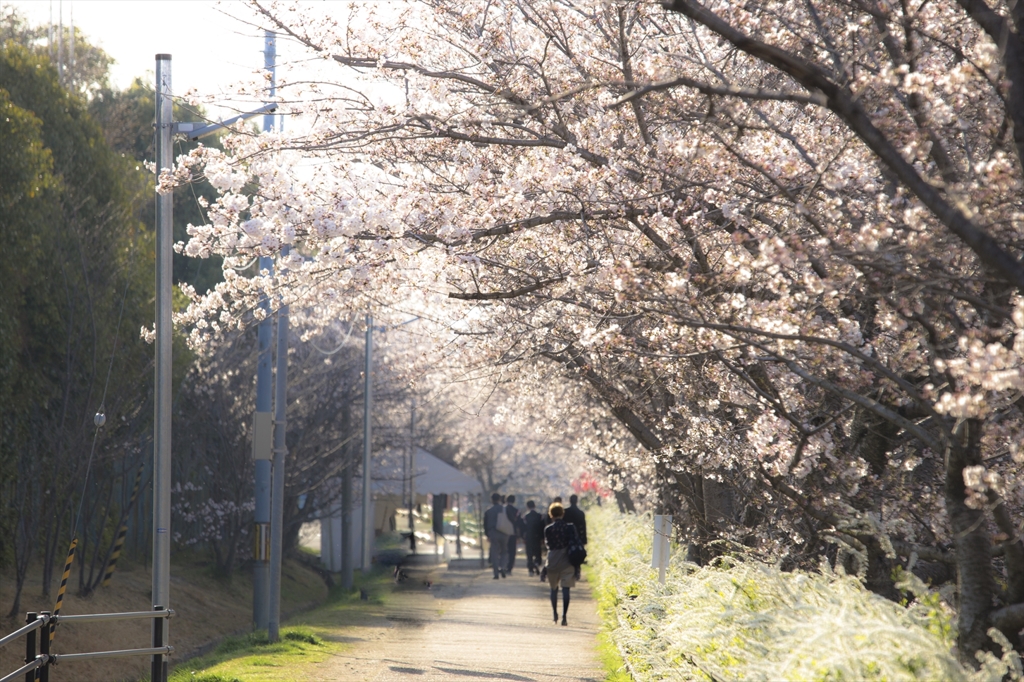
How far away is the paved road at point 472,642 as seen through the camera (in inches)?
454

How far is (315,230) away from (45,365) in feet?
41.3

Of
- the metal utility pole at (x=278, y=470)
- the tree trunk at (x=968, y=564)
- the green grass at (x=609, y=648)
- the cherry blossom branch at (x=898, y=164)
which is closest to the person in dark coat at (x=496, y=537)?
the green grass at (x=609, y=648)

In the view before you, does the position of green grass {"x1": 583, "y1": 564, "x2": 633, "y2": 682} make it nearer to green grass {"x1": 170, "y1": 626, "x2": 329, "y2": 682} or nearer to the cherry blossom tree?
the cherry blossom tree

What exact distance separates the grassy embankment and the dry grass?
28.5ft

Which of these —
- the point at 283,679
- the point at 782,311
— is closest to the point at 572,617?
the point at 283,679

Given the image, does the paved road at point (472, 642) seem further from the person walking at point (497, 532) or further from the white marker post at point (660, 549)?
the person walking at point (497, 532)

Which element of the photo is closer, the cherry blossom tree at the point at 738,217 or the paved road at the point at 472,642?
the cherry blossom tree at the point at 738,217

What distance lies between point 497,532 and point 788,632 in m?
21.9

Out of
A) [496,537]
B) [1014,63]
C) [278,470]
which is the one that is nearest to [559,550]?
[278,470]

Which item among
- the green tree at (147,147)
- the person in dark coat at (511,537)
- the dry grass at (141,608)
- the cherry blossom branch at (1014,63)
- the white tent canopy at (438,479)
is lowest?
the dry grass at (141,608)

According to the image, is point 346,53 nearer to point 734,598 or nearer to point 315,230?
point 315,230

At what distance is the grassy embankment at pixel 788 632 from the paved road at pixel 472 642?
161 cm

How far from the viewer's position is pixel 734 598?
6.92 metres

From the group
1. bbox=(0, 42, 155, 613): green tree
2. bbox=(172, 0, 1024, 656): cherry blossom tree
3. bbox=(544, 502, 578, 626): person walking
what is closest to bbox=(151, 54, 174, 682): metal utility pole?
bbox=(172, 0, 1024, 656): cherry blossom tree
